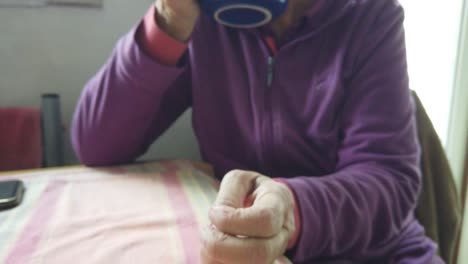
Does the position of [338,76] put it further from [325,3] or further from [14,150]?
[14,150]

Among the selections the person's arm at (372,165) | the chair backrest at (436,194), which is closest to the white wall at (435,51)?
the chair backrest at (436,194)

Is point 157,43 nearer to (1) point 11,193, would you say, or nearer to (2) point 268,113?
(2) point 268,113

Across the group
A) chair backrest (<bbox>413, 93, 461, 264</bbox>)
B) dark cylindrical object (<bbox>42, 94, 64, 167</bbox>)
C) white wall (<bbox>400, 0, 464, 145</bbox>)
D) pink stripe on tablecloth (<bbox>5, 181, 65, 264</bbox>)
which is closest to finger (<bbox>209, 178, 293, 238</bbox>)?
pink stripe on tablecloth (<bbox>5, 181, 65, 264</bbox>)

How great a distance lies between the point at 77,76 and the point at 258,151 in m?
0.57

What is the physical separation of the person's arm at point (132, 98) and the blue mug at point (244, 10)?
0.27ft

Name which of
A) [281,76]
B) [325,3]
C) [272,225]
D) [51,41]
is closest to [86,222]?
[272,225]

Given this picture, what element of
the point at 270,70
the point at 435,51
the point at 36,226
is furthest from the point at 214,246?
the point at 435,51

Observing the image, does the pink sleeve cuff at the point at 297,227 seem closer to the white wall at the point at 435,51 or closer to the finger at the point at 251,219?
the finger at the point at 251,219

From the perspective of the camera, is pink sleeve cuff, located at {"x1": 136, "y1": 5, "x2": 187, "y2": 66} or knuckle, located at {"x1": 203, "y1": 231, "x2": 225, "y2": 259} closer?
knuckle, located at {"x1": 203, "y1": 231, "x2": 225, "y2": 259}

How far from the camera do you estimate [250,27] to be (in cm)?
66

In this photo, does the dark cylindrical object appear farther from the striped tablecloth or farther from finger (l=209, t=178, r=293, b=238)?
finger (l=209, t=178, r=293, b=238)

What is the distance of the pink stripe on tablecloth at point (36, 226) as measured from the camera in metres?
0.46

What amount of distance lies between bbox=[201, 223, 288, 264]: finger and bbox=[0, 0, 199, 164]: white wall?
0.76 meters

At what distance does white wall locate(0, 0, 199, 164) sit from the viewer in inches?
38.3
